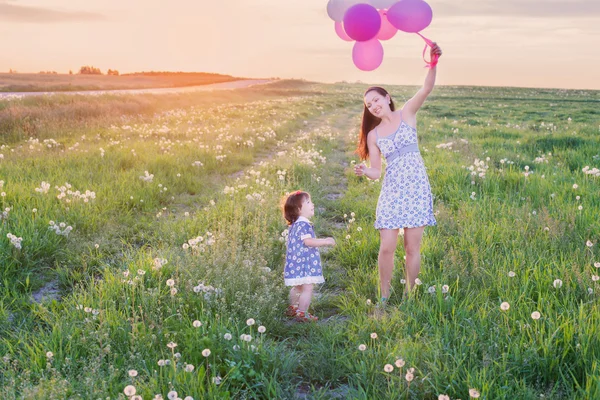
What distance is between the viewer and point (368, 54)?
4.73m

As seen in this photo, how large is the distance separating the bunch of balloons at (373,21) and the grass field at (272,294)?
218 cm

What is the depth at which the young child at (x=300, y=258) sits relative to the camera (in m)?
4.33

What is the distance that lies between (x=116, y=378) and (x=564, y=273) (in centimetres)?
391

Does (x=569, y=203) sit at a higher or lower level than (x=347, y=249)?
higher

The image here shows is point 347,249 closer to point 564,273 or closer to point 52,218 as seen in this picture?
point 564,273

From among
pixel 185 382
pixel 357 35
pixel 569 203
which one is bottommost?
pixel 185 382

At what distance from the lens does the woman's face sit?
4.35 m

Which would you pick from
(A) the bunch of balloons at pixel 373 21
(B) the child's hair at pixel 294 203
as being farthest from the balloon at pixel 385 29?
(B) the child's hair at pixel 294 203

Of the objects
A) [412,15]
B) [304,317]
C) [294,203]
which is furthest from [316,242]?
[412,15]

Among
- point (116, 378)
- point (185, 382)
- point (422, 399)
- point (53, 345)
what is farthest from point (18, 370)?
point (422, 399)

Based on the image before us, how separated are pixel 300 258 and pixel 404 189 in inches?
45.9

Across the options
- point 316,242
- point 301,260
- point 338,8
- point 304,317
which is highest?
point 338,8

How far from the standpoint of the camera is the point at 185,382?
2750 millimetres

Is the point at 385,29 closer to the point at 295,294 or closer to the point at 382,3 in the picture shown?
the point at 382,3
